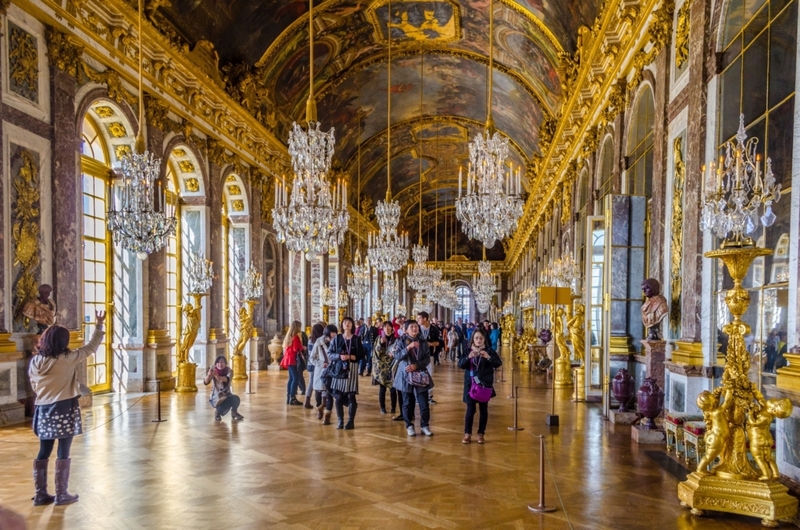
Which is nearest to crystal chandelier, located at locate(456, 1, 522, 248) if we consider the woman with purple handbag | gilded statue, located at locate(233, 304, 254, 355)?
the woman with purple handbag

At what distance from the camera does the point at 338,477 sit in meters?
6.11

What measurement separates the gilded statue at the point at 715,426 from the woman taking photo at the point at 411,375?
3.71 meters

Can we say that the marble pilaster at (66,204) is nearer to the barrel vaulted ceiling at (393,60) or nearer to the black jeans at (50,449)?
the barrel vaulted ceiling at (393,60)

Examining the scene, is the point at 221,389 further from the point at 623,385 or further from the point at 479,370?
the point at 623,385

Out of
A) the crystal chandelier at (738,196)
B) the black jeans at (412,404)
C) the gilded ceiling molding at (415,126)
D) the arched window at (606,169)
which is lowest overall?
the black jeans at (412,404)

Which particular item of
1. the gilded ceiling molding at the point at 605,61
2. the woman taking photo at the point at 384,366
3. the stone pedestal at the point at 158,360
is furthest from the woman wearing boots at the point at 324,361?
the gilded ceiling molding at the point at 605,61

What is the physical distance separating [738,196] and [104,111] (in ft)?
35.6

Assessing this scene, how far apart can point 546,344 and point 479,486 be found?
551 inches

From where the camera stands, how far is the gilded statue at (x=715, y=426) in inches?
199

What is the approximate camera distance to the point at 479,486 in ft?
19.1

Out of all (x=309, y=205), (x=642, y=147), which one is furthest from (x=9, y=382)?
(x=642, y=147)

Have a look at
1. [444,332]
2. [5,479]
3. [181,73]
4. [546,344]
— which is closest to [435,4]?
[181,73]

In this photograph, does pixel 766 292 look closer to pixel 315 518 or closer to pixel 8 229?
pixel 315 518

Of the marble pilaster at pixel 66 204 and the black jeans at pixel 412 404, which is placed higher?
the marble pilaster at pixel 66 204
